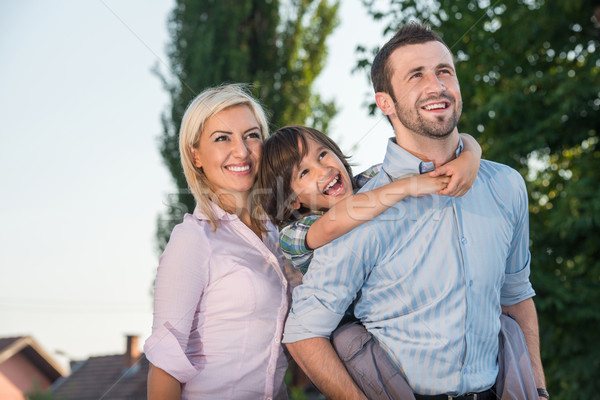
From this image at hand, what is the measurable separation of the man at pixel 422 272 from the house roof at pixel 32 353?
22952mm

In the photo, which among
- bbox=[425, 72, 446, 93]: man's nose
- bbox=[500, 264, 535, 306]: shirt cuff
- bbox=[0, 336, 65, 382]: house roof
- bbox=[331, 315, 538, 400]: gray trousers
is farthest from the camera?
bbox=[0, 336, 65, 382]: house roof

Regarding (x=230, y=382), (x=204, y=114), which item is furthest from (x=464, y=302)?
(x=204, y=114)

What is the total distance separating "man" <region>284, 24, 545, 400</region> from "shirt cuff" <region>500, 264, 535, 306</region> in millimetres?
214

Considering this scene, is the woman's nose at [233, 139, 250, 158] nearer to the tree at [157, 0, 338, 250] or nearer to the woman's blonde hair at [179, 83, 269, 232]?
the woman's blonde hair at [179, 83, 269, 232]

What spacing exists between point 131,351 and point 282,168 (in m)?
19.2

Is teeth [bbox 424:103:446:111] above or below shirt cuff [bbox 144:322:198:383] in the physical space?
above

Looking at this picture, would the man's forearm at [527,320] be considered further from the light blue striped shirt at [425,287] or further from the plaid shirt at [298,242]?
the plaid shirt at [298,242]

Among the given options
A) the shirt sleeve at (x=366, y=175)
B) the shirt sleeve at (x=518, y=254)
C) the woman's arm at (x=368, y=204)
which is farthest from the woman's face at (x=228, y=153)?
the shirt sleeve at (x=518, y=254)

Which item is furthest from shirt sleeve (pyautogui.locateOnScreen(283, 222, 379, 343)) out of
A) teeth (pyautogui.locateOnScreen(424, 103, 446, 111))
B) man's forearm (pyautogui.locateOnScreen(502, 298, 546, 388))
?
man's forearm (pyautogui.locateOnScreen(502, 298, 546, 388))

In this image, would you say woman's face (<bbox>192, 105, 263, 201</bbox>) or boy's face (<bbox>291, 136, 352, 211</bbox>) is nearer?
boy's face (<bbox>291, 136, 352, 211</bbox>)

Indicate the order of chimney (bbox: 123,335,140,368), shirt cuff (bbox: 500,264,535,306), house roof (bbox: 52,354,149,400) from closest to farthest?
shirt cuff (bbox: 500,264,535,306), house roof (bbox: 52,354,149,400), chimney (bbox: 123,335,140,368)

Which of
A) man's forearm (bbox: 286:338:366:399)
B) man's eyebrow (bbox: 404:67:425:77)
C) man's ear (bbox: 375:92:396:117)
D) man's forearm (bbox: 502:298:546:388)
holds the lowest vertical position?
man's forearm (bbox: 502:298:546:388)

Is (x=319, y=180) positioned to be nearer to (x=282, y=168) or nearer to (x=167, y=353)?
(x=282, y=168)

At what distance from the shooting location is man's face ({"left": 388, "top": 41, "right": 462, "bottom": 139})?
84.4 inches
